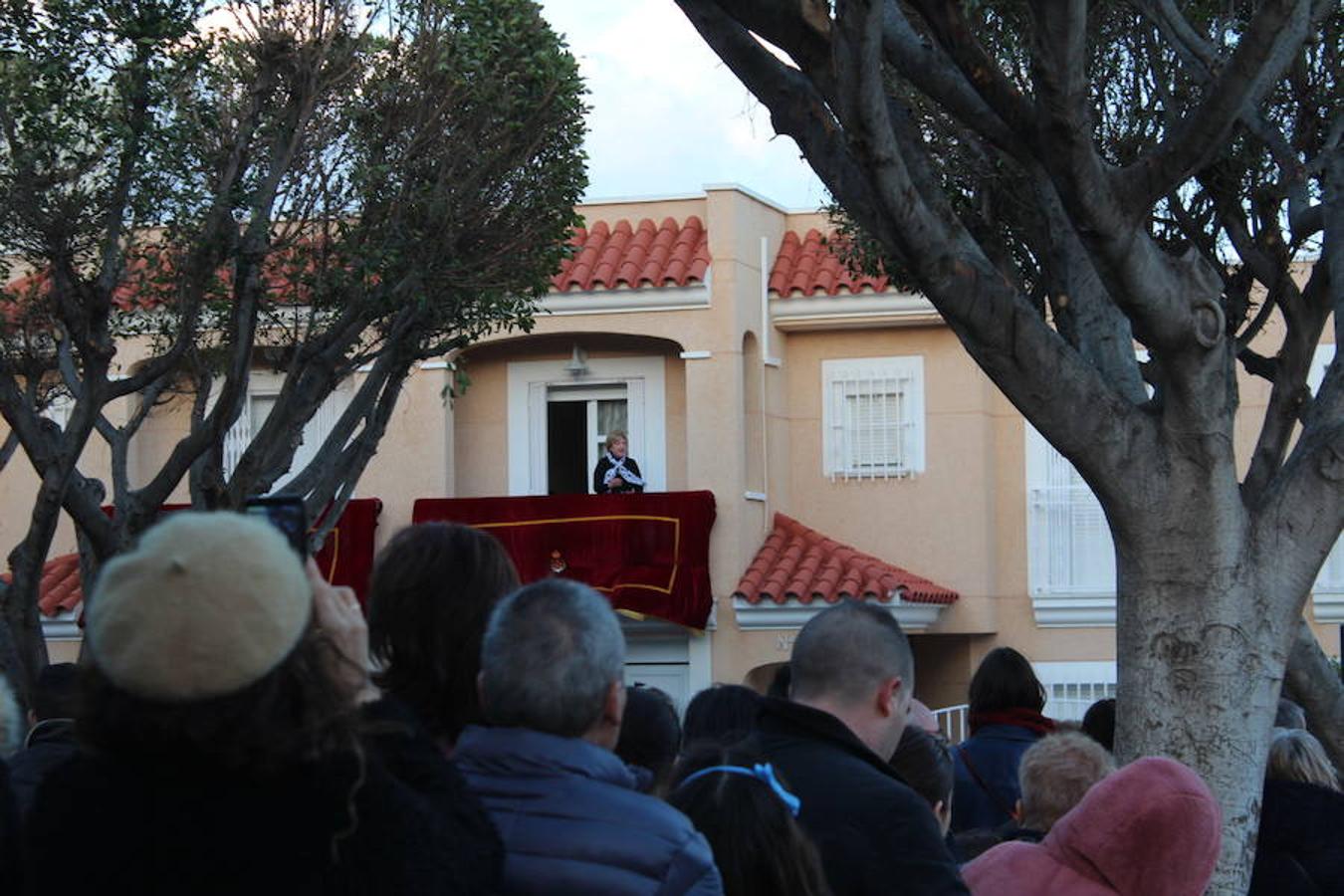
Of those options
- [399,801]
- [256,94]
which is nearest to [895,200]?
[399,801]

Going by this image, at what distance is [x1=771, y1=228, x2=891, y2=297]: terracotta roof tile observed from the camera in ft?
66.5

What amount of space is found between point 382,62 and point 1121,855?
8.50 metres

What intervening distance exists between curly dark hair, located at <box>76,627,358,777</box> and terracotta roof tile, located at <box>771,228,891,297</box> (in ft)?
57.3

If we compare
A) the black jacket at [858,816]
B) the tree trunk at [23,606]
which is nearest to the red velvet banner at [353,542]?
the tree trunk at [23,606]

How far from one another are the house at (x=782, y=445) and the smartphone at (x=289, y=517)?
16384 millimetres

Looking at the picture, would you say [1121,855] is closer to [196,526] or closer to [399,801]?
[399,801]

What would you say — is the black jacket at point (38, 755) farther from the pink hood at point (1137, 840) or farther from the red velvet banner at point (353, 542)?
the red velvet banner at point (353, 542)

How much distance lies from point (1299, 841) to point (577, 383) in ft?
51.9

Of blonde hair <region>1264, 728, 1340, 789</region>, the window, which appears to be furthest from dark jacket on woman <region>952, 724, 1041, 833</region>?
the window

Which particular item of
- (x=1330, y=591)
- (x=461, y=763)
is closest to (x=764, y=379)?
(x=1330, y=591)

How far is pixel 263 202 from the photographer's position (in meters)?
10.6

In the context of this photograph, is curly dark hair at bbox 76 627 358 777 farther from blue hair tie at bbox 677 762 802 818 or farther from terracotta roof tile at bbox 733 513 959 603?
terracotta roof tile at bbox 733 513 959 603

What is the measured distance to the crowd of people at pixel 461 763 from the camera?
2.73 m

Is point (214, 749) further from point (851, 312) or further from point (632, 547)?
point (851, 312)
